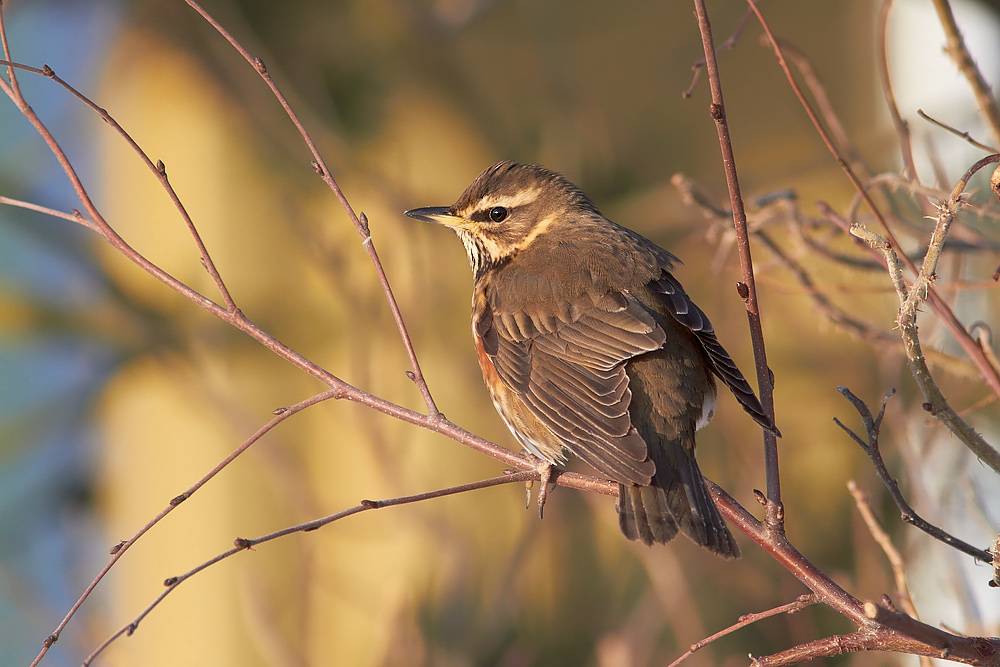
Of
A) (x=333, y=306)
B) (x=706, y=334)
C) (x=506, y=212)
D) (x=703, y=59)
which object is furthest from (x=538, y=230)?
(x=333, y=306)

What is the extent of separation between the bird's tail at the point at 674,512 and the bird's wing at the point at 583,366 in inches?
2.7

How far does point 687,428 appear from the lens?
3.10 metres

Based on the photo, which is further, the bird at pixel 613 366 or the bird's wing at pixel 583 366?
the bird's wing at pixel 583 366

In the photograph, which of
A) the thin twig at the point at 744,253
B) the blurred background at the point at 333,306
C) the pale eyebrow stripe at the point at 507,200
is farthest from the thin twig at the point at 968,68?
the blurred background at the point at 333,306

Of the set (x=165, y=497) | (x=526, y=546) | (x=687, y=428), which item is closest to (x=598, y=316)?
(x=687, y=428)

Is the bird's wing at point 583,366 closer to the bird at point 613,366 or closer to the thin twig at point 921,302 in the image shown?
the bird at point 613,366

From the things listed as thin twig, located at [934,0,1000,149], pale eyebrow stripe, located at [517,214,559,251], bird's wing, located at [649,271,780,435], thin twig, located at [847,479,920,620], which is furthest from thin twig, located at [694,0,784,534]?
pale eyebrow stripe, located at [517,214,559,251]

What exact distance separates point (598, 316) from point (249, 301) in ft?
16.7

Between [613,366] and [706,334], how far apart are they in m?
0.33

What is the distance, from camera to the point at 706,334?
10.2ft

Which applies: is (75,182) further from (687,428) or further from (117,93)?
(117,93)

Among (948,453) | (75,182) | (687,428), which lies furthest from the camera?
(948,453)

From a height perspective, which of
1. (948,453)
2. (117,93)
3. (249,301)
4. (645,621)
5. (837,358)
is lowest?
(645,621)

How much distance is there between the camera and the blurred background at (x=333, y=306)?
7.09m
